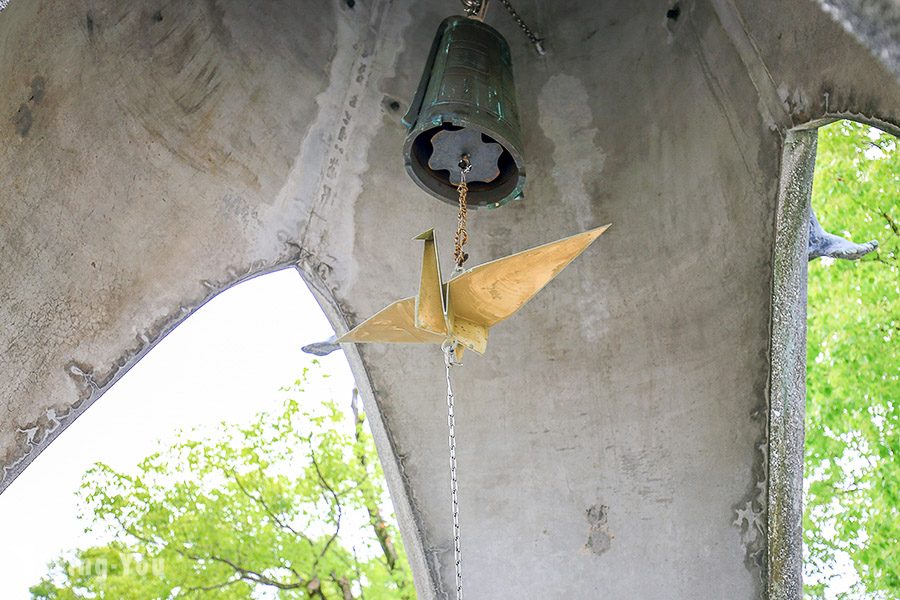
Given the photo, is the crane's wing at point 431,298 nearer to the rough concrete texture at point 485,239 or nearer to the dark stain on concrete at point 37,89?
the rough concrete texture at point 485,239

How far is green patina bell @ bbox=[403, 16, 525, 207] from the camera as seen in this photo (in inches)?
138

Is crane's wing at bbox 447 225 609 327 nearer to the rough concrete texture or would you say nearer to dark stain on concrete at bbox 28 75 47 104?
the rough concrete texture

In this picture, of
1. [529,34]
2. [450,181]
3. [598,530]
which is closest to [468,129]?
[450,181]

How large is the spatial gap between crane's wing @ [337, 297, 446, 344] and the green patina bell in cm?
81

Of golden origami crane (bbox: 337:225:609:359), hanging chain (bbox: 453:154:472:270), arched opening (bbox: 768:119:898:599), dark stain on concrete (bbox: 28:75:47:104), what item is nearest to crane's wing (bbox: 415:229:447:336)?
golden origami crane (bbox: 337:225:609:359)

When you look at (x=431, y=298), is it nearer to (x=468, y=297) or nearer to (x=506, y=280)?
(x=468, y=297)

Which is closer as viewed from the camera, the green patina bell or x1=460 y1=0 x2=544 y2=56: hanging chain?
the green patina bell

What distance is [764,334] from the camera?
4043 mm

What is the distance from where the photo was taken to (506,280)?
2855 mm

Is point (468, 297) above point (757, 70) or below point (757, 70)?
below

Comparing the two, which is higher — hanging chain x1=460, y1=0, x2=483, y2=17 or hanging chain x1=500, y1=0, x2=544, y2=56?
hanging chain x1=500, y1=0, x2=544, y2=56

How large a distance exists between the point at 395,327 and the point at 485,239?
162cm

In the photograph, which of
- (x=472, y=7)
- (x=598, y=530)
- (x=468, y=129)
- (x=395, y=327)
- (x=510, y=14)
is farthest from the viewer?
(x=510, y=14)

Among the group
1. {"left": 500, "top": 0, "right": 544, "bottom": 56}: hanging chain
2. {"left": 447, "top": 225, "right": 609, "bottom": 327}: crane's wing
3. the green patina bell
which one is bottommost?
{"left": 447, "top": 225, "right": 609, "bottom": 327}: crane's wing
